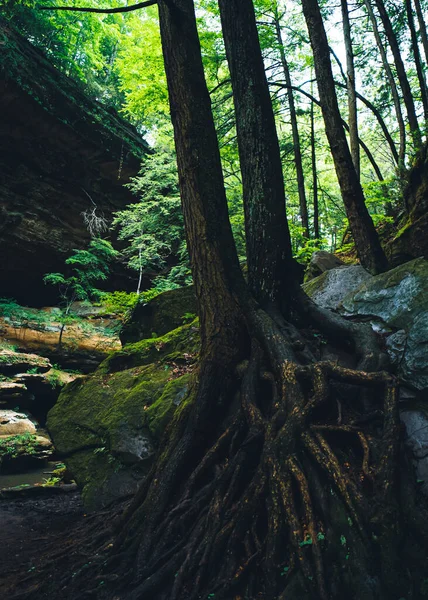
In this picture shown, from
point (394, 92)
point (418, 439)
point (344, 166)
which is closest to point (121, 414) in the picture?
point (418, 439)

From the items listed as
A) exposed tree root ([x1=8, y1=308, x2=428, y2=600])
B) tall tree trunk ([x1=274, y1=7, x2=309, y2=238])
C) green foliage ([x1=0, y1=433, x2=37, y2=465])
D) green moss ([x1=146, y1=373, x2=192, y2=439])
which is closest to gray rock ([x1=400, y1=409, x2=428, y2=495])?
exposed tree root ([x1=8, y1=308, x2=428, y2=600])

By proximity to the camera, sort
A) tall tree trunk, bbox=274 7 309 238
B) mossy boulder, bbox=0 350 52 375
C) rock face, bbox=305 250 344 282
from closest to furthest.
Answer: rock face, bbox=305 250 344 282, tall tree trunk, bbox=274 7 309 238, mossy boulder, bbox=0 350 52 375

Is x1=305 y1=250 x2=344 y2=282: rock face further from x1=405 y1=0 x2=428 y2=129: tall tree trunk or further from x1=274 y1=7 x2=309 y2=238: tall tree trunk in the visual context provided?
x1=274 y1=7 x2=309 y2=238: tall tree trunk

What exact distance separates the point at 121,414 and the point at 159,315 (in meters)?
3.25

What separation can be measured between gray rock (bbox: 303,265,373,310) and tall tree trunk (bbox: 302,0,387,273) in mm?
228

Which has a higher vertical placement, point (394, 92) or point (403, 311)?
point (394, 92)

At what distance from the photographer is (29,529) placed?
5.00m

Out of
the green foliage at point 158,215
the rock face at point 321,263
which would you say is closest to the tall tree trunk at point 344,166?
the rock face at point 321,263

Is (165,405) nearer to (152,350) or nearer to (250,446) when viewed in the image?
(250,446)

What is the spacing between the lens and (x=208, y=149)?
422cm

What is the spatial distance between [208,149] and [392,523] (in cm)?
388

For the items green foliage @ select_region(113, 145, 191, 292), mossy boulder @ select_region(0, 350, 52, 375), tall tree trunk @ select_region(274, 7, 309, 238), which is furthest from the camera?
green foliage @ select_region(113, 145, 191, 292)

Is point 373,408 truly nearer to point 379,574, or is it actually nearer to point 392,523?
point 392,523

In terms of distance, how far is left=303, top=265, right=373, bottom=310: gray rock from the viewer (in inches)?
→ 227
